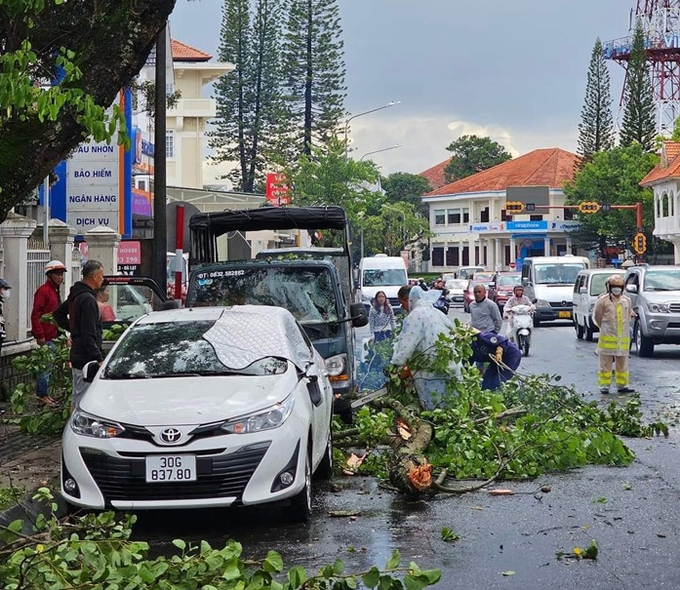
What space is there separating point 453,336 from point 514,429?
1.59 metres

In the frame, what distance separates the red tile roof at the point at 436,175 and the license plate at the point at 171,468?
128 m

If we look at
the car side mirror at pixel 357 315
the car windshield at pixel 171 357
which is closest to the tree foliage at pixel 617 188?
the car side mirror at pixel 357 315

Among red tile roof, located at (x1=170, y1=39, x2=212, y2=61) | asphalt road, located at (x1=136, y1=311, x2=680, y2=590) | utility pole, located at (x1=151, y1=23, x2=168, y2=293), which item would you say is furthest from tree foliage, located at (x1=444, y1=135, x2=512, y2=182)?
asphalt road, located at (x1=136, y1=311, x2=680, y2=590)

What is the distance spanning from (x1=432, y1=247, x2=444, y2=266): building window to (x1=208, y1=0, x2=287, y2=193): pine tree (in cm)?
4820

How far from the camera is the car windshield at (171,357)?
9.20 m

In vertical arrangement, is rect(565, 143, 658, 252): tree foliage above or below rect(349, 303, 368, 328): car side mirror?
above

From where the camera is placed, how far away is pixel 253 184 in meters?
70.8

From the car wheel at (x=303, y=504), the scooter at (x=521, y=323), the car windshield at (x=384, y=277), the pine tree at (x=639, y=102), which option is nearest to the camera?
the car wheel at (x=303, y=504)

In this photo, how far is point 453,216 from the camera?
113 m

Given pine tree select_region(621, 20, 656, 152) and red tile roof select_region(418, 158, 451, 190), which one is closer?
pine tree select_region(621, 20, 656, 152)

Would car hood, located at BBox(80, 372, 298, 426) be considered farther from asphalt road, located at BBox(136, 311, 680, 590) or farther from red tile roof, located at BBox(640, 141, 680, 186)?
red tile roof, located at BBox(640, 141, 680, 186)

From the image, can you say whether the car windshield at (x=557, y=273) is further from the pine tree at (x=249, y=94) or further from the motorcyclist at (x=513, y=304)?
the pine tree at (x=249, y=94)

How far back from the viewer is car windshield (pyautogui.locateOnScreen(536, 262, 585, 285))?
4172 centimetres

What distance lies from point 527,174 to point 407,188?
22.8 m
